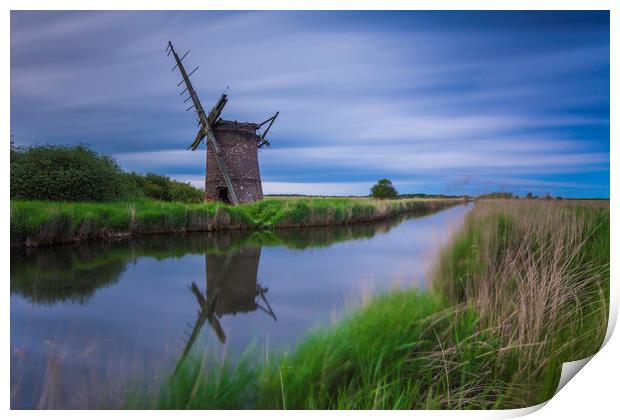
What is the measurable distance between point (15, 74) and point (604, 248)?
15.8ft

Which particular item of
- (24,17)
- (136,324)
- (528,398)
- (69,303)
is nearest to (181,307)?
(136,324)

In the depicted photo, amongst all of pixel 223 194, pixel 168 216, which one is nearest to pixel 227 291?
pixel 168 216

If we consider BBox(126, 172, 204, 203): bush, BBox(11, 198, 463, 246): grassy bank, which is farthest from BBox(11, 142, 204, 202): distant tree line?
BBox(126, 172, 204, 203): bush

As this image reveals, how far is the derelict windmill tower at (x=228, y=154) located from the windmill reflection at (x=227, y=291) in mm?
7266

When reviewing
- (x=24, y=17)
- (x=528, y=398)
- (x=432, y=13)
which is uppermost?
(x=432, y=13)

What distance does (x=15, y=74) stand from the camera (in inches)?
114

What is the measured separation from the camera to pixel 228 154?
1534cm

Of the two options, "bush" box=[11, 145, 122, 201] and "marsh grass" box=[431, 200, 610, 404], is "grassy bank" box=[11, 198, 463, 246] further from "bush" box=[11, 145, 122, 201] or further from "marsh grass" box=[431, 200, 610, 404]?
"marsh grass" box=[431, 200, 610, 404]

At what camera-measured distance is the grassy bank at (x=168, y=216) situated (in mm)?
5332

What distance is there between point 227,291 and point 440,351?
326 centimetres

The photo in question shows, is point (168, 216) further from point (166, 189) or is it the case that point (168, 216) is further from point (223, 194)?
point (223, 194)

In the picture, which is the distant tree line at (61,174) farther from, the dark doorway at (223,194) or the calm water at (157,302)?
the dark doorway at (223,194)

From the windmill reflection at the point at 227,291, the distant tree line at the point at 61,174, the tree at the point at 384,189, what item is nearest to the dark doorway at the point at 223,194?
the distant tree line at the point at 61,174
